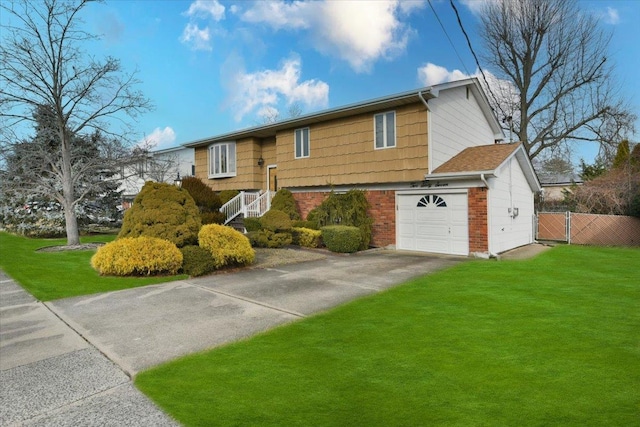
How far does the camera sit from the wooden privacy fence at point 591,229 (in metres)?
15.1

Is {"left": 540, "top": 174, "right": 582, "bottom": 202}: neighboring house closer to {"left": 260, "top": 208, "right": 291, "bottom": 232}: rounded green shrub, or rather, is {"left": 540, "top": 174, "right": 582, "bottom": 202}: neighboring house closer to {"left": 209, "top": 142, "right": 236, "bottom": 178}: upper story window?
{"left": 260, "top": 208, "right": 291, "bottom": 232}: rounded green shrub

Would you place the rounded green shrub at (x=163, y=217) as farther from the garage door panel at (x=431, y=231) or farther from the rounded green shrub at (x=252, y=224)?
the garage door panel at (x=431, y=231)

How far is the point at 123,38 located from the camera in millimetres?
12516

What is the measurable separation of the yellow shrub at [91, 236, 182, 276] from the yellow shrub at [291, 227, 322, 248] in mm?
5851

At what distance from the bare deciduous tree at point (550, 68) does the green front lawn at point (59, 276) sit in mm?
24279

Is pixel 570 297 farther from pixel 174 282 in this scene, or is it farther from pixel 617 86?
pixel 617 86

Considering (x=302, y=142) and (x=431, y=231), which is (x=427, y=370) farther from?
(x=302, y=142)

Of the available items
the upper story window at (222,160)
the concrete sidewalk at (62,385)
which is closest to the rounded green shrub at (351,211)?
the upper story window at (222,160)

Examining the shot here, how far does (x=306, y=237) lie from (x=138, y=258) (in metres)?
6.70

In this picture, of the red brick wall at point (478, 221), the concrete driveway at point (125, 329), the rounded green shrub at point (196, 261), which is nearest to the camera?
the concrete driveway at point (125, 329)

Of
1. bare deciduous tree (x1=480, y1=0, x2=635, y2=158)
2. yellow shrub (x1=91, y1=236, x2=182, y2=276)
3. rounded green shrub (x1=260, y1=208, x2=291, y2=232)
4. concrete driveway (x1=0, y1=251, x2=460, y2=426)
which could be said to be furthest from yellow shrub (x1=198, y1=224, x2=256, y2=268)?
bare deciduous tree (x1=480, y1=0, x2=635, y2=158)

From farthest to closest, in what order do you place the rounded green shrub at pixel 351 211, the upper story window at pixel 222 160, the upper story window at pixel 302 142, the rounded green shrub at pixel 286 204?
the upper story window at pixel 222 160 → the upper story window at pixel 302 142 → the rounded green shrub at pixel 286 204 → the rounded green shrub at pixel 351 211

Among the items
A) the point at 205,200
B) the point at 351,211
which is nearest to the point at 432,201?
the point at 351,211

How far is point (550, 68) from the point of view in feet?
75.8
